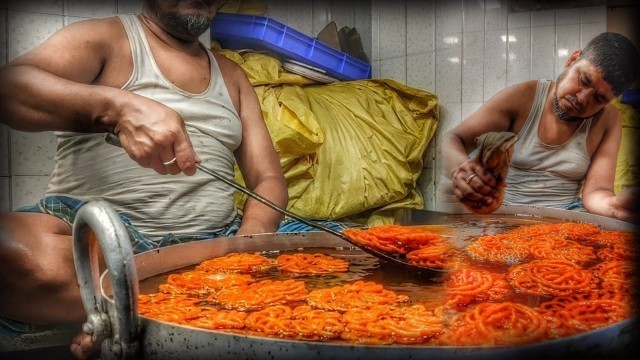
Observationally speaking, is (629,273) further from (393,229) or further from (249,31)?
(249,31)

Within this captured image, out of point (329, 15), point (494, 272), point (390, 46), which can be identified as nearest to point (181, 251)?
point (494, 272)

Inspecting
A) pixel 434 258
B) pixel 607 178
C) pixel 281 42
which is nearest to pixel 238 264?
pixel 434 258

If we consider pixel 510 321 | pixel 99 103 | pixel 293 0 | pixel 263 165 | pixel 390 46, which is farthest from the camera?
pixel 263 165

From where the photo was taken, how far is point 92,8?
1.52m

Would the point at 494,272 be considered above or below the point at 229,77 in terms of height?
below

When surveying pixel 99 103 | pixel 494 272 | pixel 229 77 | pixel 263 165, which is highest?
pixel 229 77

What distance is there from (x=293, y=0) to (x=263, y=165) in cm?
54

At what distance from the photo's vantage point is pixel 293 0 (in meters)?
1.41

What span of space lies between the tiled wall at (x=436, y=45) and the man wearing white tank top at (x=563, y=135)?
0.05 metres

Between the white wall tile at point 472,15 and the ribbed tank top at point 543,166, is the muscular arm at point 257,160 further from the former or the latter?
the white wall tile at point 472,15

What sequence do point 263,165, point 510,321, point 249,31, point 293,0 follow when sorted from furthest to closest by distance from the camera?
point 249,31, point 263,165, point 293,0, point 510,321

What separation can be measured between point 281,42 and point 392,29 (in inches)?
29.4

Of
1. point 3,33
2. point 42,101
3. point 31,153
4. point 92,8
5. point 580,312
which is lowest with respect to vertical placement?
point 580,312

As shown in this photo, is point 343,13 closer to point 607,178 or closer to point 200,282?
point 607,178
